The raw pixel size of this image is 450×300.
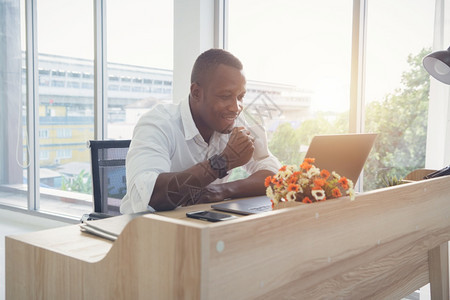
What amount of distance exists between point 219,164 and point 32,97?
131 inches

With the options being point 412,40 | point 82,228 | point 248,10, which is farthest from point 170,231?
point 248,10

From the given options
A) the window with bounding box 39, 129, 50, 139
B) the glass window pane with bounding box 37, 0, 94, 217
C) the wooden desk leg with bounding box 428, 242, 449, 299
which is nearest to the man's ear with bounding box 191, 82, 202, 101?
the wooden desk leg with bounding box 428, 242, 449, 299

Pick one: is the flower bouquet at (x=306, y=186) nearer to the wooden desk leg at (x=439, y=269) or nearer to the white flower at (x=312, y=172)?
the white flower at (x=312, y=172)

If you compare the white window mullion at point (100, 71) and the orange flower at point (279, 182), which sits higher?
the white window mullion at point (100, 71)

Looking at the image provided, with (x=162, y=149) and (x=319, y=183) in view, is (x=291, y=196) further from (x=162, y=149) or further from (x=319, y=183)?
(x=162, y=149)

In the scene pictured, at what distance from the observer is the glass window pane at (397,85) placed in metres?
2.42

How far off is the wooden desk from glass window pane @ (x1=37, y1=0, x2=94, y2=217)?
289 centimetres

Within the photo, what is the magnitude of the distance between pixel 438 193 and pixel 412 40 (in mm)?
1208

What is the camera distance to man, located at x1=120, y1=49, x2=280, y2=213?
1.58m

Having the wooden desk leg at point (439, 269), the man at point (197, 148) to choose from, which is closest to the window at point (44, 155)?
the man at point (197, 148)

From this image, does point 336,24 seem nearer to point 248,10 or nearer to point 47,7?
point 248,10

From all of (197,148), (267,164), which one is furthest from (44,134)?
(267,164)

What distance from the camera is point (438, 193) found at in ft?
4.92

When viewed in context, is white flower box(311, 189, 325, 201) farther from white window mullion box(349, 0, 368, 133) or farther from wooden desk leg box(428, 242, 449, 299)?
white window mullion box(349, 0, 368, 133)
